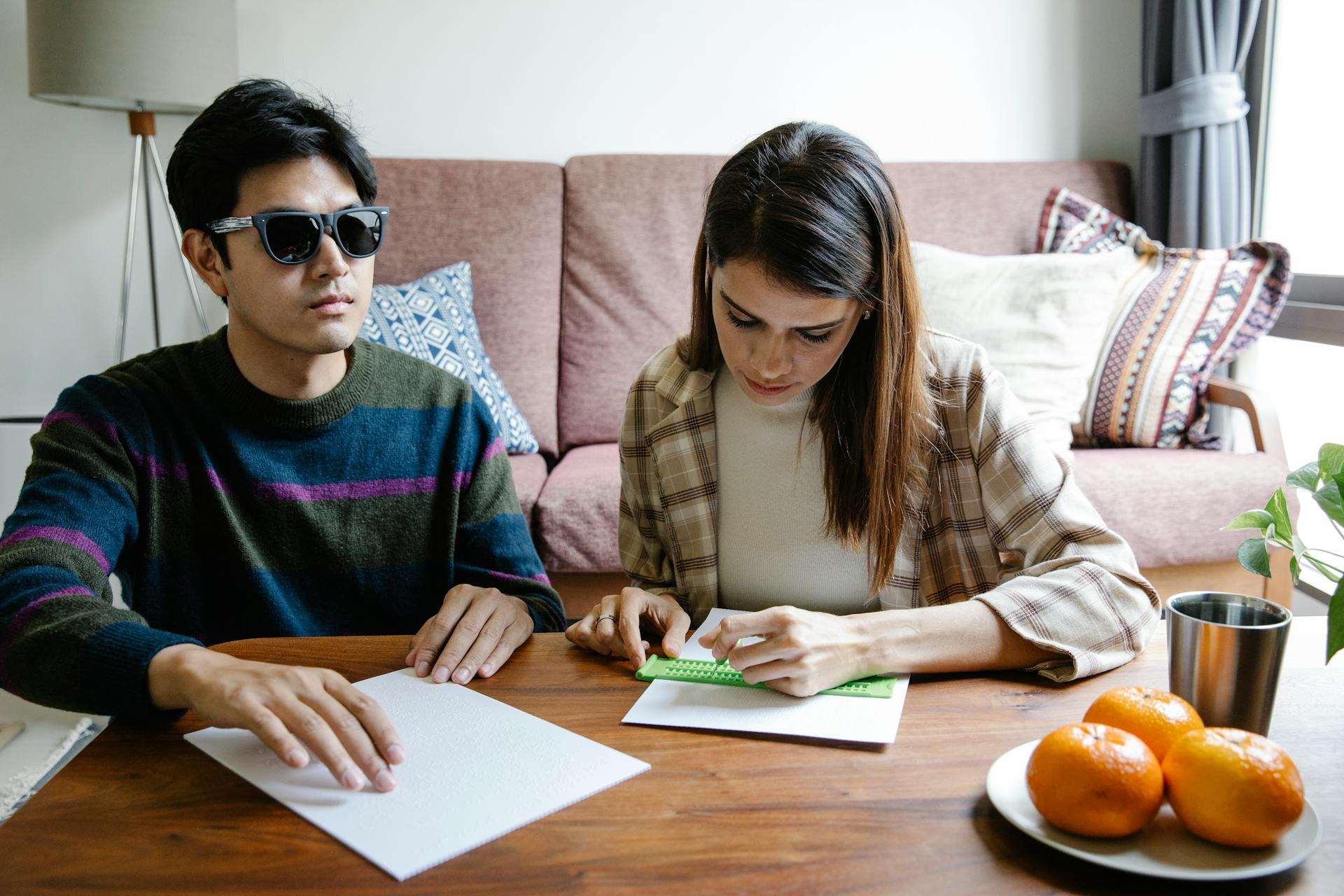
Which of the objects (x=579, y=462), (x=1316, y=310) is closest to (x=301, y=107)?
(x=579, y=462)

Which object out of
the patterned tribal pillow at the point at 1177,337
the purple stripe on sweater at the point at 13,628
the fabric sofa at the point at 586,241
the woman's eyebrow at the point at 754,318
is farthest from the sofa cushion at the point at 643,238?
the purple stripe on sweater at the point at 13,628

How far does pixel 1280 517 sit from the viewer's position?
0.74m

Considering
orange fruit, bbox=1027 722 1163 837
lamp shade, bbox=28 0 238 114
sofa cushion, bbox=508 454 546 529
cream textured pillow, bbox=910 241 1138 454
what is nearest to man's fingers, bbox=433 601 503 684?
orange fruit, bbox=1027 722 1163 837

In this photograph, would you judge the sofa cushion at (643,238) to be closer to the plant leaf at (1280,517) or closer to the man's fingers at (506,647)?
the man's fingers at (506,647)

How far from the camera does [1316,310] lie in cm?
261

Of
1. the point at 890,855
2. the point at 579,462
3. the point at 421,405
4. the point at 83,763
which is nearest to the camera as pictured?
the point at 890,855

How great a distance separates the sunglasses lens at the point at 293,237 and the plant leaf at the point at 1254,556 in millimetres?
998

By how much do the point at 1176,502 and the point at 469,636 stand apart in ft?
5.72

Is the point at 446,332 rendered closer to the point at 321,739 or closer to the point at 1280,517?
the point at 321,739

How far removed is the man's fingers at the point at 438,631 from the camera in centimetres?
97

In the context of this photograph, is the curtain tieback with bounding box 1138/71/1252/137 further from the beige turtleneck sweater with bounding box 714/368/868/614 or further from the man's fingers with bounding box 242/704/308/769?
the man's fingers with bounding box 242/704/308/769

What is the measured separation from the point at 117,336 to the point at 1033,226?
253 cm

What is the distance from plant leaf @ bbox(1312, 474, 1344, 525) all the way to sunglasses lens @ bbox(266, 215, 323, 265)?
1.03 meters

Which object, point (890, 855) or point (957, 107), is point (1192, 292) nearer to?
point (957, 107)
